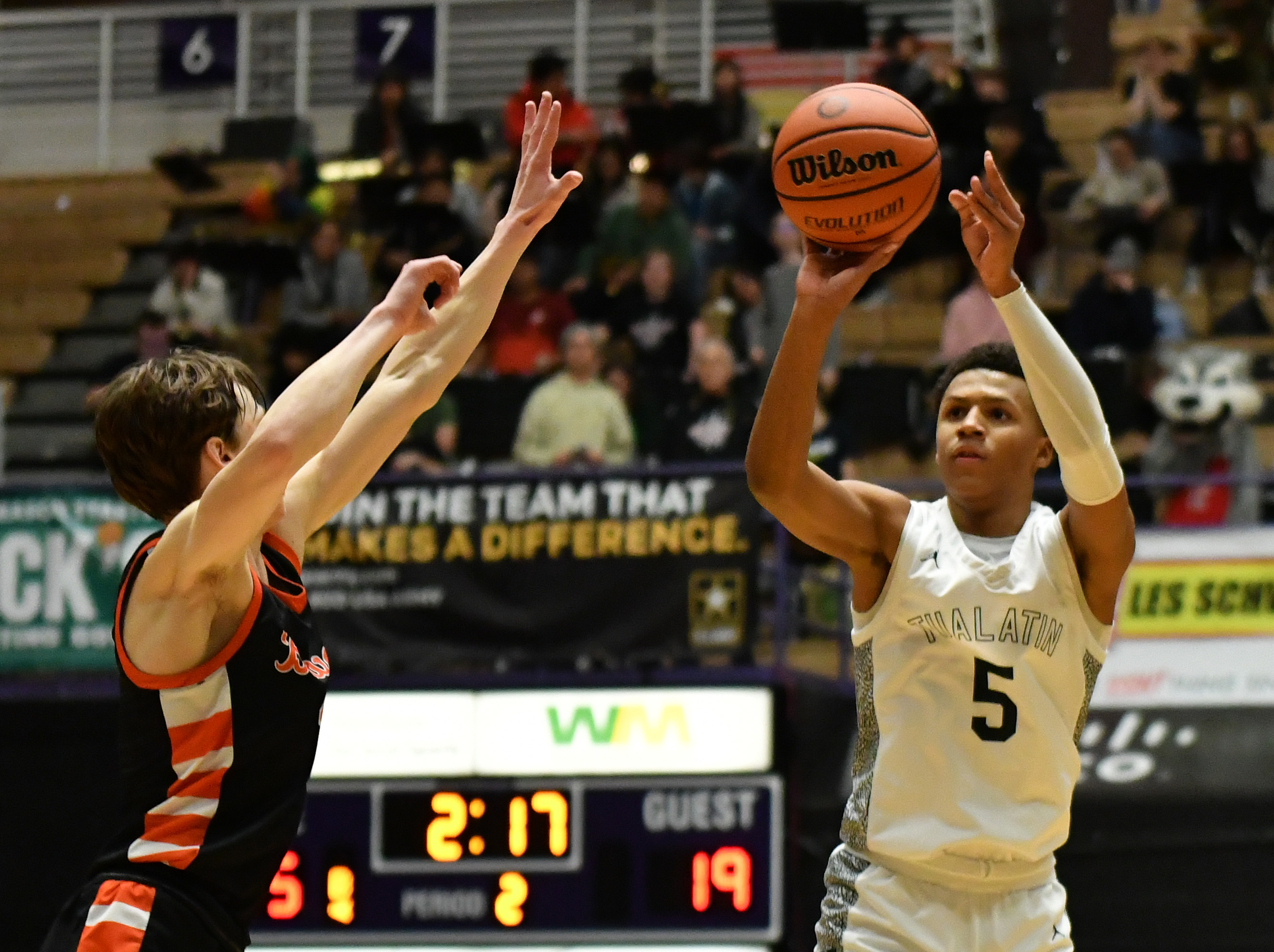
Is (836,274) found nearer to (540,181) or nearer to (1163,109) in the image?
(540,181)

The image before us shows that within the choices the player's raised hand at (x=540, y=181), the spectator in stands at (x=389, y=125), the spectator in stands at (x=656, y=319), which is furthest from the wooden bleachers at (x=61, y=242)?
the player's raised hand at (x=540, y=181)

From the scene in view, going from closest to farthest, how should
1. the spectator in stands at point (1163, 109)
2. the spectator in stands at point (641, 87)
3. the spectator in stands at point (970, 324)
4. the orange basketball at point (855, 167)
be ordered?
the orange basketball at point (855, 167) < the spectator in stands at point (970, 324) < the spectator in stands at point (1163, 109) < the spectator in stands at point (641, 87)

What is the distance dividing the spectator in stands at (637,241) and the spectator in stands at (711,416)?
167 centimetres

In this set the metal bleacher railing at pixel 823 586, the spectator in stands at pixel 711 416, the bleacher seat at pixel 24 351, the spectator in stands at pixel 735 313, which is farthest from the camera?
the bleacher seat at pixel 24 351

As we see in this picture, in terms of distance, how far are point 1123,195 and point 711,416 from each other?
11.3 ft

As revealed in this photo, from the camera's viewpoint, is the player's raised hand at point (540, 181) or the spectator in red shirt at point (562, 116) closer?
the player's raised hand at point (540, 181)

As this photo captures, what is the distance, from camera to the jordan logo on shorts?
3.23 metres

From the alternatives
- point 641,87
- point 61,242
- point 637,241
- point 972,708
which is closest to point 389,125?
point 641,87

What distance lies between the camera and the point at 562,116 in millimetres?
13352

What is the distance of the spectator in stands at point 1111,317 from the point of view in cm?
1004

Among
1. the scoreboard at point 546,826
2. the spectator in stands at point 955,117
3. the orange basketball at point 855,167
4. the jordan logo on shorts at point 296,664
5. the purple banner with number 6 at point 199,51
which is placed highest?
the purple banner with number 6 at point 199,51

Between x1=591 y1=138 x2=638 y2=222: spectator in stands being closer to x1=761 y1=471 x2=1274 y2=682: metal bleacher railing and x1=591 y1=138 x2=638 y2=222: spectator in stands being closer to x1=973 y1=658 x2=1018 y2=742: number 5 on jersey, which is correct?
x1=761 y1=471 x2=1274 y2=682: metal bleacher railing

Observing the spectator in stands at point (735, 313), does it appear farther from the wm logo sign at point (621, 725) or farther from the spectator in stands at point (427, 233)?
the wm logo sign at point (621, 725)

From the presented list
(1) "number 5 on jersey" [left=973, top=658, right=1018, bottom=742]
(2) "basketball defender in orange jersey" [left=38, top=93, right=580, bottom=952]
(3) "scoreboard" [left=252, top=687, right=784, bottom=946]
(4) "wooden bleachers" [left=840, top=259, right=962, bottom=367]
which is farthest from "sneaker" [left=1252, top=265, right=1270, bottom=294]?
(2) "basketball defender in orange jersey" [left=38, top=93, right=580, bottom=952]
